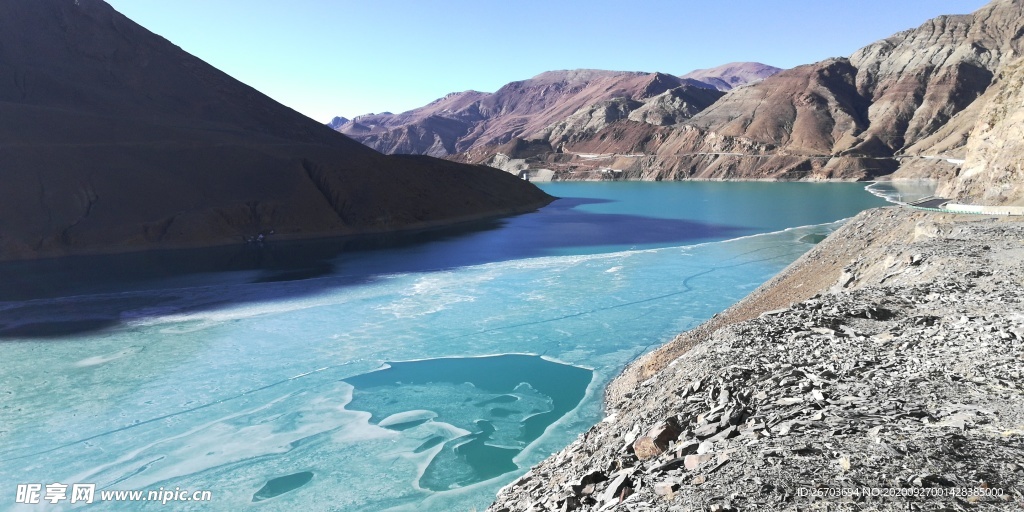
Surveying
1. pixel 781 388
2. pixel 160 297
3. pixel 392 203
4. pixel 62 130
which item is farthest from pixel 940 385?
pixel 62 130

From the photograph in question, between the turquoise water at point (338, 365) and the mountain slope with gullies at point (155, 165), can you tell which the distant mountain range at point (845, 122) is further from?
the turquoise water at point (338, 365)

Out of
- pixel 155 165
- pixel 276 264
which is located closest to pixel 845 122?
pixel 276 264

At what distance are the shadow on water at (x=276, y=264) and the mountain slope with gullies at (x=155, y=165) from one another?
3069mm

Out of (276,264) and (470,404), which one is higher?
(276,264)

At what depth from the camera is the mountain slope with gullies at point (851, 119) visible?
9025 cm

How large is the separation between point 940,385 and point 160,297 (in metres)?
28.3

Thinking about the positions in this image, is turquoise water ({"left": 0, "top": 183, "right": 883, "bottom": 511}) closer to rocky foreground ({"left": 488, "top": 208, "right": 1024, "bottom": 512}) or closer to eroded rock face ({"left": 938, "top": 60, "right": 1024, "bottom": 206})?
rocky foreground ({"left": 488, "top": 208, "right": 1024, "bottom": 512})

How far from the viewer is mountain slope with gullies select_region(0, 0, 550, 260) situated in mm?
43875

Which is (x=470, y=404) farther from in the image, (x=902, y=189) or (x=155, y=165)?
(x=902, y=189)

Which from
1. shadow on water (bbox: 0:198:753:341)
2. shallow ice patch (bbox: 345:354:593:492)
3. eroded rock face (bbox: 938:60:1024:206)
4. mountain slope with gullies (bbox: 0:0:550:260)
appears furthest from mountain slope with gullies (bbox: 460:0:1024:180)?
shallow ice patch (bbox: 345:354:593:492)

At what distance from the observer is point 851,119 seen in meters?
101

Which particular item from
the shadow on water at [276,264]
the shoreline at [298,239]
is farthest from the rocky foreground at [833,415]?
the shoreline at [298,239]

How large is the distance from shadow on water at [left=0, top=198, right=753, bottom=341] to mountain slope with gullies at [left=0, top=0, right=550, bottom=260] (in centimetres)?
307

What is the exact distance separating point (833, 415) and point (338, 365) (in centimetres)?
1292
